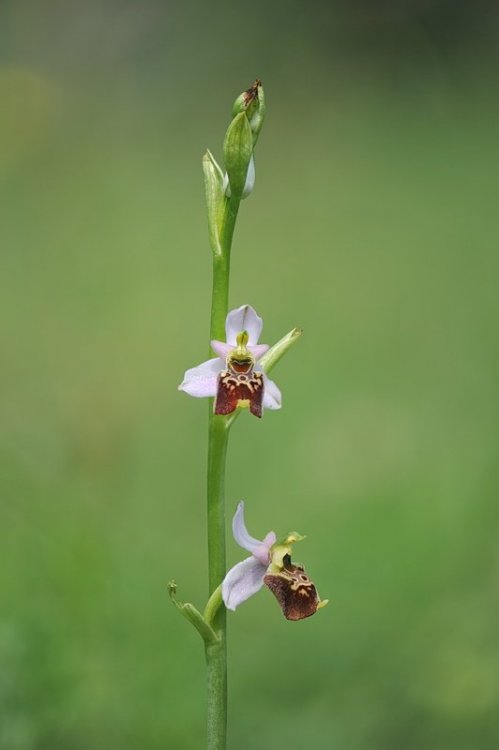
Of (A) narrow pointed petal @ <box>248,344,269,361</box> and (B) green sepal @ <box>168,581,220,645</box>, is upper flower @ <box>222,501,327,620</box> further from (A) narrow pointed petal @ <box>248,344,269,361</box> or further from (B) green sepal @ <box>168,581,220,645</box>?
(A) narrow pointed petal @ <box>248,344,269,361</box>

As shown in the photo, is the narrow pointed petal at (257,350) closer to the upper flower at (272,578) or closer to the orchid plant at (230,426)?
the orchid plant at (230,426)

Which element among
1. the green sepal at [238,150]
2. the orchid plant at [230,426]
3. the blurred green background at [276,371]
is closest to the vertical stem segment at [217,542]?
the orchid plant at [230,426]

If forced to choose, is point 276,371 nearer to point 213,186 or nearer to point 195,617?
point 213,186

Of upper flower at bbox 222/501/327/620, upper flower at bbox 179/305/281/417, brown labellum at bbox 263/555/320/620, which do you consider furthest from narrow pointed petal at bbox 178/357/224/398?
brown labellum at bbox 263/555/320/620

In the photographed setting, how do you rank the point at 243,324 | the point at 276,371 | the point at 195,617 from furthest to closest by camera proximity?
1. the point at 276,371
2. the point at 243,324
3. the point at 195,617

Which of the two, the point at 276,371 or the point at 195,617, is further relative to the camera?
the point at 276,371

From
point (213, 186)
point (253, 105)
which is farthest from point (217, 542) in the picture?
point (253, 105)
